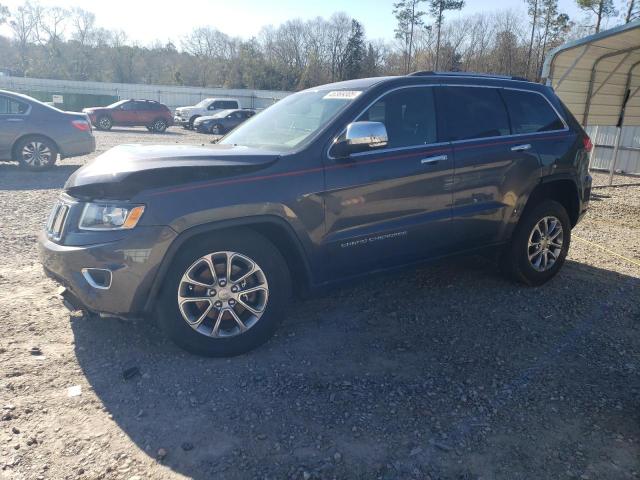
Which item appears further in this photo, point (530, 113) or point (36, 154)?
point (36, 154)

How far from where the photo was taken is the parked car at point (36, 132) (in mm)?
10242

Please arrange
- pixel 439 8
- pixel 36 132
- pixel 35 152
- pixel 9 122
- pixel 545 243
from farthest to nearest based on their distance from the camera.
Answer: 1. pixel 439 8
2. pixel 35 152
3. pixel 36 132
4. pixel 9 122
5. pixel 545 243

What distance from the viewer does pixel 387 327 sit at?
4.07 metres

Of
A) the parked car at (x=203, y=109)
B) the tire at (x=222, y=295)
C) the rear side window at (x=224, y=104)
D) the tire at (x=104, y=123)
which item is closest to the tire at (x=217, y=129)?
the parked car at (x=203, y=109)

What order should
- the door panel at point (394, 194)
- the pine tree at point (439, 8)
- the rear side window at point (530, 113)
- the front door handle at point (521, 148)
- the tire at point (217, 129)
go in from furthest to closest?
the pine tree at point (439, 8)
the tire at point (217, 129)
the rear side window at point (530, 113)
the front door handle at point (521, 148)
the door panel at point (394, 194)

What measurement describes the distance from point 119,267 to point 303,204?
1240 millimetres

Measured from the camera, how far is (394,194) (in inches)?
152

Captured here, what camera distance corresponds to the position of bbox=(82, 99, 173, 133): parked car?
84.2ft

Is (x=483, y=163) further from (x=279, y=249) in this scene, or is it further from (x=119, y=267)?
(x=119, y=267)

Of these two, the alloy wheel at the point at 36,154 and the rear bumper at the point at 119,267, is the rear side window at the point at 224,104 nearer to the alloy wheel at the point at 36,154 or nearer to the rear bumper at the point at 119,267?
the alloy wheel at the point at 36,154

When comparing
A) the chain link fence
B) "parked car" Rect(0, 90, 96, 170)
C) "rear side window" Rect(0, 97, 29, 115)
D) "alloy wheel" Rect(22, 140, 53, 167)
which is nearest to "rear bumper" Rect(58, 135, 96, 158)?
"parked car" Rect(0, 90, 96, 170)

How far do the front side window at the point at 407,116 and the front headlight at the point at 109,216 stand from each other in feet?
5.92

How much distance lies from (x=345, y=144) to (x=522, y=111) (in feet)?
7.07

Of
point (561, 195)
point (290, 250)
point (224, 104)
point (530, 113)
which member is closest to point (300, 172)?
point (290, 250)
